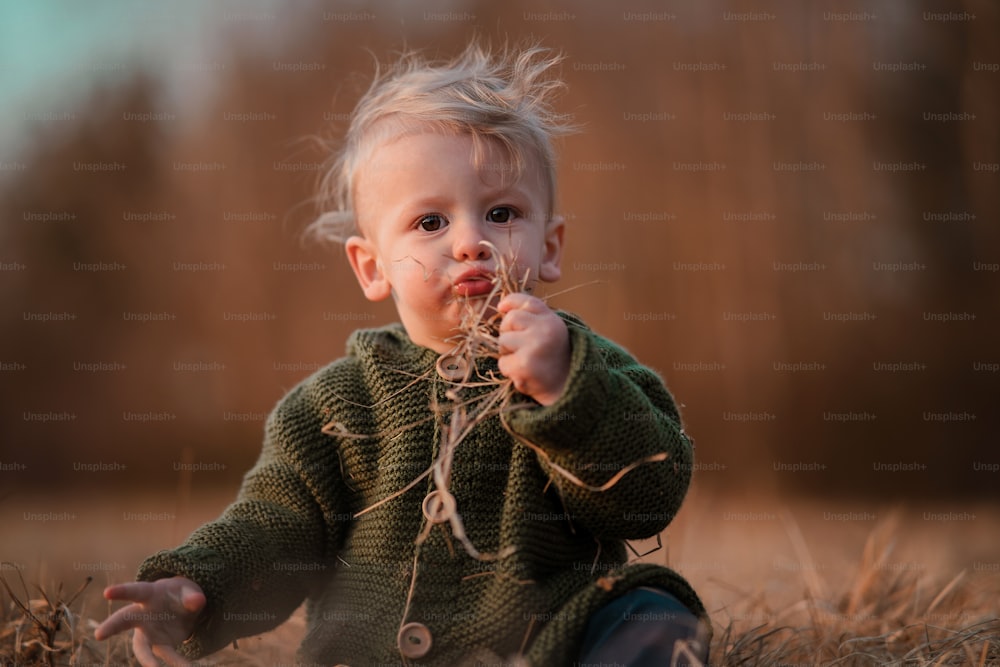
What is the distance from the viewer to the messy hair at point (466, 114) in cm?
287

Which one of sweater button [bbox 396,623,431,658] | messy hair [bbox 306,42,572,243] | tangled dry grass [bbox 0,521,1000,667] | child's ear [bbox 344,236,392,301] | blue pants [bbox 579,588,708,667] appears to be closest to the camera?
blue pants [bbox 579,588,708,667]

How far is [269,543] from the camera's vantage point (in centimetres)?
278

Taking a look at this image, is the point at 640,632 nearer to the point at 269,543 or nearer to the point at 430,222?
the point at 269,543

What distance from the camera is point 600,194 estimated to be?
7.29 m

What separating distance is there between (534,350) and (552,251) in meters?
0.82

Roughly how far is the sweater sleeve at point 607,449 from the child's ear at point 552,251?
52 centimetres

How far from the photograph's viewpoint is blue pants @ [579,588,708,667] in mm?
2369

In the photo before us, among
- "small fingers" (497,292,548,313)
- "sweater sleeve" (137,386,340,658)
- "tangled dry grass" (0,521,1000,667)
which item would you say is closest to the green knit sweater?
"sweater sleeve" (137,386,340,658)

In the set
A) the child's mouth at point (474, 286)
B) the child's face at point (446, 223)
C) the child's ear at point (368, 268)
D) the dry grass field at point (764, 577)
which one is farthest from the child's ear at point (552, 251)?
the dry grass field at point (764, 577)

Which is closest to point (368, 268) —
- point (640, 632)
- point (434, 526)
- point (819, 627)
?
point (434, 526)

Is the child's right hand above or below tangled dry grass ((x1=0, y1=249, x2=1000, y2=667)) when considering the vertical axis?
above

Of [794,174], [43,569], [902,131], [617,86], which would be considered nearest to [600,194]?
[617,86]

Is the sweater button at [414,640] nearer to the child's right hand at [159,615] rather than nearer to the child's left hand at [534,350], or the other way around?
the child's right hand at [159,615]

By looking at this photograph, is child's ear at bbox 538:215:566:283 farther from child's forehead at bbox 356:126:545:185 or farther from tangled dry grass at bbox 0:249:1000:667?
tangled dry grass at bbox 0:249:1000:667
